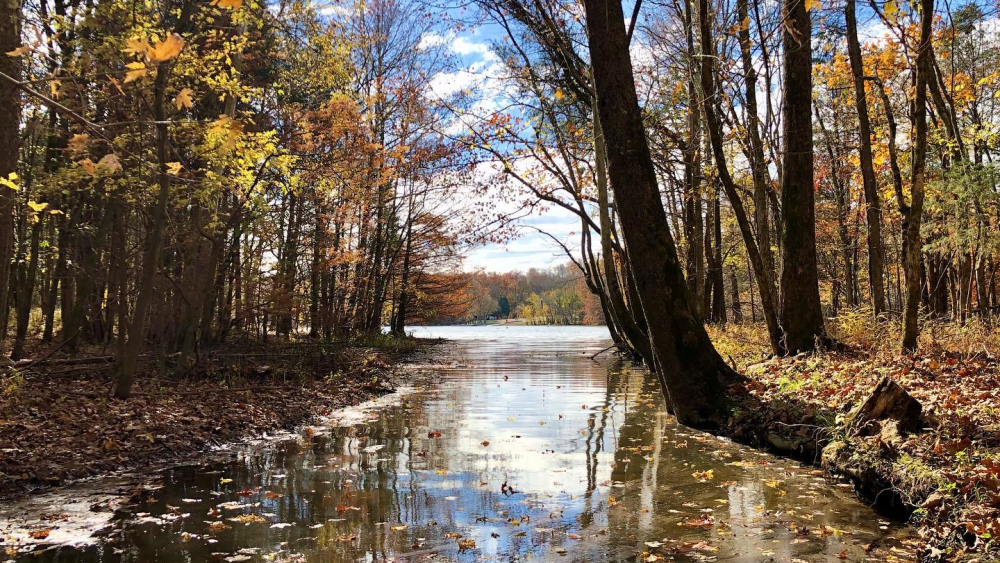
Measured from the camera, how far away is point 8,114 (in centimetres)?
770

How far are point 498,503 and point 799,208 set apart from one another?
24.5 feet

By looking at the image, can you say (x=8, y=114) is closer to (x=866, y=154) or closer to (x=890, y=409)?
(x=890, y=409)

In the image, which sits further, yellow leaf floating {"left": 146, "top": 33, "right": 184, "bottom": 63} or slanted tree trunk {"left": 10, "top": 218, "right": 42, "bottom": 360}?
slanted tree trunk {"left": 10, "top": 218, "right": 42, "bottom": 360}

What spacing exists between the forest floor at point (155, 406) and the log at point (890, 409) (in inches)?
270

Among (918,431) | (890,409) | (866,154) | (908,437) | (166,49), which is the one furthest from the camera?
(866,154)

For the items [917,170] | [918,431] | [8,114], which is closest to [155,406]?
[8,114]

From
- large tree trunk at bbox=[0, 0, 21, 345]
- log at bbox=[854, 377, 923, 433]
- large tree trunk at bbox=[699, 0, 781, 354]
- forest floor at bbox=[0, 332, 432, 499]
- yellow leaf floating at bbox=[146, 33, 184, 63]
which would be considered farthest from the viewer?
large tree trunk at bbox=[699, 0, 781, 354]

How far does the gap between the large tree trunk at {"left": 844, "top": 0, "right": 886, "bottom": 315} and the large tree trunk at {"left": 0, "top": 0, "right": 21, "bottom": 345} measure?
12.5 m

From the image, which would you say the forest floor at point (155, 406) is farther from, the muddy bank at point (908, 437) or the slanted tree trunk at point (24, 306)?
the muddy bank at point (908, 437)

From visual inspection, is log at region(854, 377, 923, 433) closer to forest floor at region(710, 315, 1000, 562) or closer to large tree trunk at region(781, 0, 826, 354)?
forest floor at region(710, 315, 1000, 562)

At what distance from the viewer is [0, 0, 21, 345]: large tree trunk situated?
7.32 meters

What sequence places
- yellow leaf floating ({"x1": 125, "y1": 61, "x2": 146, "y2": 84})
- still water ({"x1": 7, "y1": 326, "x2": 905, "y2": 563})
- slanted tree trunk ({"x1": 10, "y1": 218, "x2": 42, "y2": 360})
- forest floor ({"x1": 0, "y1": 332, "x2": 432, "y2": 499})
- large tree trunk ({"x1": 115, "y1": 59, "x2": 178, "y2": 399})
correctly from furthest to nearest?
slanted tree trunk ({"x1": 10, "y1": 218, "x2": 42, "y2": 360}) → large tree trunk ({"x1": 115, "y1": 59, "x2": 178, "y2": 399}) → forest floor ({"x1": 0, "y1": 332, "x2": 432, "y2": 499}) → still water ({"x1": 7, "y1": 326, "x2": 905, "y2": 563}) → yellow leaf floating ({"x1": 125, "y1": 61, "x2": 146, "y2": 84})

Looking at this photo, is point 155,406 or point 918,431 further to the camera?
point 155,406

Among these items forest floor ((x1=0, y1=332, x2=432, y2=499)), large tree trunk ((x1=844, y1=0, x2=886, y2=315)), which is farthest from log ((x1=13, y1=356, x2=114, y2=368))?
large tree trunk ((x1=844, y1=0, x2=886, y2=315))
